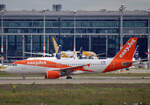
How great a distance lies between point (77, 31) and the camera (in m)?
128

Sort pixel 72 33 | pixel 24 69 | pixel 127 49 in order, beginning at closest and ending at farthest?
pixel 24 69 → pixel 127 49 → pixel 72 33

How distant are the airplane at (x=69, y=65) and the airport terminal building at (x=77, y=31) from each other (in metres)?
69.1

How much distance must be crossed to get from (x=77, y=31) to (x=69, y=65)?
73042 millimetres

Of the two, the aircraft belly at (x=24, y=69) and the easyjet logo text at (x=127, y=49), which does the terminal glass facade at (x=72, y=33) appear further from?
the aircraft belly at (x=24, y=69)

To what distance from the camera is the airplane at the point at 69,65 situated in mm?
53906

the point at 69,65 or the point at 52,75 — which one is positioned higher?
the point at 69,65

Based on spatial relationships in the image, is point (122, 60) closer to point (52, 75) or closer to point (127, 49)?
point (127, 49)

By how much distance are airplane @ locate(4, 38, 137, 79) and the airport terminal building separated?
227ft

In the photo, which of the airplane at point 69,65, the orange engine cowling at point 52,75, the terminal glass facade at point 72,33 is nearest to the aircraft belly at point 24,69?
the airplane at point 69,65

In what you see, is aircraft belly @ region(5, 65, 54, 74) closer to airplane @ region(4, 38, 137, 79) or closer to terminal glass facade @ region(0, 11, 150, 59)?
airplane @ region(4, 38, 137, 79)

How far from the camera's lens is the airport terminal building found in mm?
125250

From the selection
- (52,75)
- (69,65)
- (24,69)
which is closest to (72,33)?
(69,65)

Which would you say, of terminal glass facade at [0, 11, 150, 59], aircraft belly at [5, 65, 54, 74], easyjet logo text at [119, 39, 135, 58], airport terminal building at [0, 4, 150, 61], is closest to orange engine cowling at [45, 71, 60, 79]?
aircraft belly at [5, 65, 54, 74]

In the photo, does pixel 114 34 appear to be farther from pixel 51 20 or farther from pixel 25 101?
pixel 25 101
